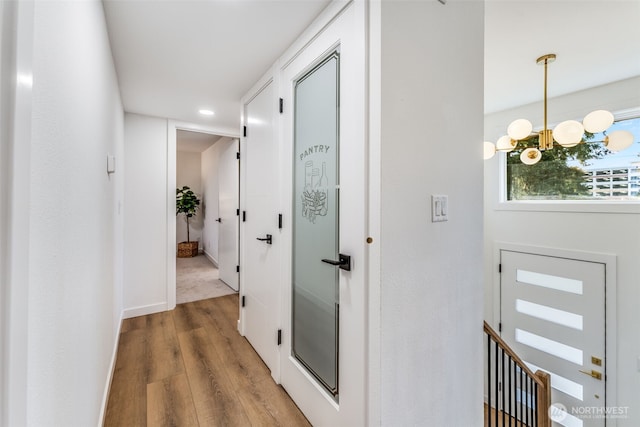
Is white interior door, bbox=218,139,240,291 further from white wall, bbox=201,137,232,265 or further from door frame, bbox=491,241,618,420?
door frame, bbox=491,241,618,420

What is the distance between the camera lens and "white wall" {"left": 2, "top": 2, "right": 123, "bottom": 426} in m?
0.48

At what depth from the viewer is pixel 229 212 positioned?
4.13m

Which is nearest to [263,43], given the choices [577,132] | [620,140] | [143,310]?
[577,132]

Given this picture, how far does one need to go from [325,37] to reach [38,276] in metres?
1.50

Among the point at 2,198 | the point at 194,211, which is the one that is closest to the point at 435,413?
the point at 2,198

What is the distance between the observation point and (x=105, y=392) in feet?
5.45

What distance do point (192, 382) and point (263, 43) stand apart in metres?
2.34

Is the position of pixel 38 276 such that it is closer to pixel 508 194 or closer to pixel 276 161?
pixel 276 161

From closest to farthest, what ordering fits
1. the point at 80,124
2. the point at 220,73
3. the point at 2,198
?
the point at 2,198 → the point at 80,124 → the point at 220,73

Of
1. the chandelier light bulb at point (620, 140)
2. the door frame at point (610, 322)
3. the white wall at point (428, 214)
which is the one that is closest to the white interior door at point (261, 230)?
the white wall at point (428, 214)

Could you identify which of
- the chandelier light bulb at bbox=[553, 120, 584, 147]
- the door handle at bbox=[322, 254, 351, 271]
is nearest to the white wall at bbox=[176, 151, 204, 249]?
the door handle at bbox=[322, 254, 351, 271]

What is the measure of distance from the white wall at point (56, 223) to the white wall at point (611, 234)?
12.5 ft

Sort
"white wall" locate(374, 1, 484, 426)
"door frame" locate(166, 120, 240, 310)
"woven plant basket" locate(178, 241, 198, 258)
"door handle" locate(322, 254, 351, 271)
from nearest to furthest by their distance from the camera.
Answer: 1. "white wall" locate(374, 1, 484, 426)
2. "door handle" locate(322, 254, 351, 271)
3. "door frame" locate(166, 120, 240, 310)
4. "woven plant basket" locate(178, 241, 198, 258)

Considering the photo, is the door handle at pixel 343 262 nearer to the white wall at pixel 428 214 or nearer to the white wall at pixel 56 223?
the white wall at pixel 428 214
